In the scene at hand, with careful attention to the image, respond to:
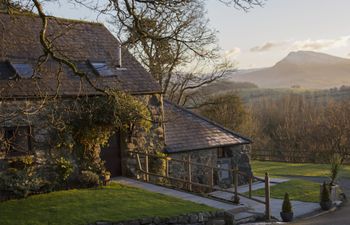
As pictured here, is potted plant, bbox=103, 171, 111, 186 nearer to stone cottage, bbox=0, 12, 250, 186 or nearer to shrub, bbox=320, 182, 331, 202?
stone cottage, bbox=0, 12, 250, 186

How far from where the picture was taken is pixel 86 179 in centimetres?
1625

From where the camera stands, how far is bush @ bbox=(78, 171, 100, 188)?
53.4ft

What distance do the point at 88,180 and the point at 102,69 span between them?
470 cm

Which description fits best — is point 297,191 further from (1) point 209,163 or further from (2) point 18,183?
(2) point 18,183

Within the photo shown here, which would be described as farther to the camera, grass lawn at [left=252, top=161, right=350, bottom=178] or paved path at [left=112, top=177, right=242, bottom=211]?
grass lawn at [left=252, top=161, right=350, bottom=178]

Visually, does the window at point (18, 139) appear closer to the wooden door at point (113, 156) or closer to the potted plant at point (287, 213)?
the wooden door at point (113, 156)

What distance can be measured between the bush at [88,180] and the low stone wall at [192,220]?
161 inches

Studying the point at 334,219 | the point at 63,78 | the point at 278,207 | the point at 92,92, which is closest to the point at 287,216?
the point at 334,219

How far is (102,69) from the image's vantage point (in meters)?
18.8

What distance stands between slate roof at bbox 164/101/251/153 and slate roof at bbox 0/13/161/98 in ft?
7.94

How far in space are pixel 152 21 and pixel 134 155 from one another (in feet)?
22.1

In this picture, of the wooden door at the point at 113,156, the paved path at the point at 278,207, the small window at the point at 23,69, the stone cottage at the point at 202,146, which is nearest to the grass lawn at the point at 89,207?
the paved path at the point at 278,207

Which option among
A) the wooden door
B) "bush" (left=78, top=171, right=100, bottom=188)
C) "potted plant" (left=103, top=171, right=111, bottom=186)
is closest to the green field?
the wooden door

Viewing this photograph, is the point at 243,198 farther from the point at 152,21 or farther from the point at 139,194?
the point at 152,21
